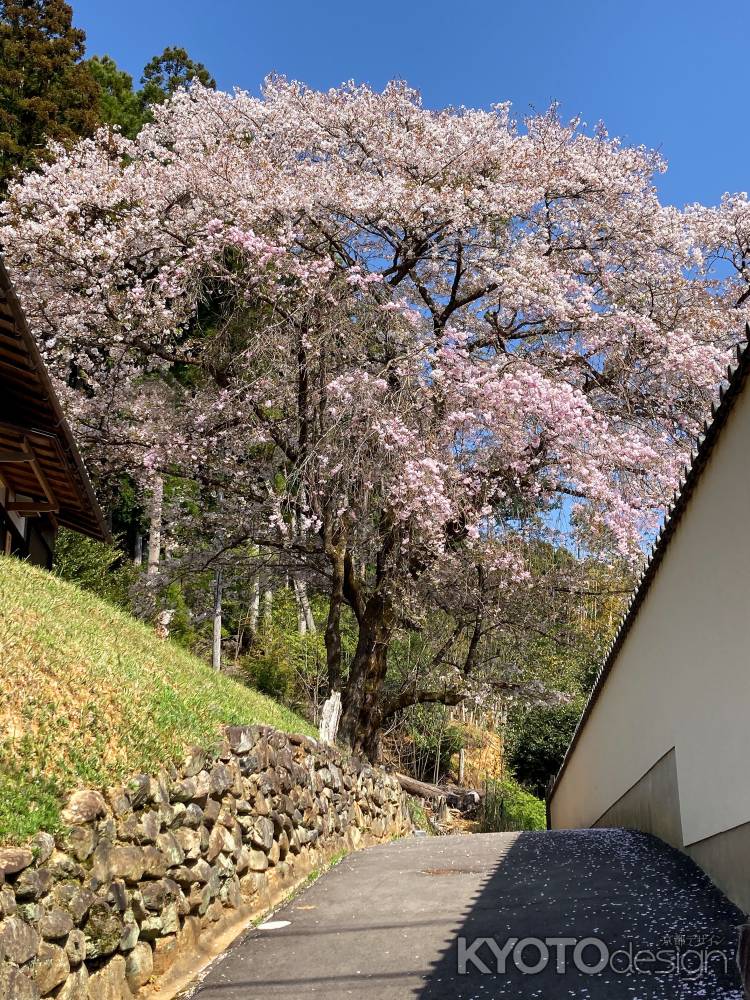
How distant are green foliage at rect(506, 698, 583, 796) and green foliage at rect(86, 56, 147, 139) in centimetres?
2100

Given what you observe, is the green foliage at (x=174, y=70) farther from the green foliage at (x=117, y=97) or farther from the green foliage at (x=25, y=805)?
the green foliage at (x=25, y=805)

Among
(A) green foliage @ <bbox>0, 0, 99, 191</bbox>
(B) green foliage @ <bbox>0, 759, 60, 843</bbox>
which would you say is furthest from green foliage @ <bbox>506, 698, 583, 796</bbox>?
(A) green foliage @ <bbox>0, 0, 99, 191</bbox>

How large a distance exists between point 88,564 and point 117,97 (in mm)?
19258

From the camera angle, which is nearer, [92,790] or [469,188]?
[92,790]

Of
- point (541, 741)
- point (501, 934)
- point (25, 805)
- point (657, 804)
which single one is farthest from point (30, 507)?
point (541, 741)

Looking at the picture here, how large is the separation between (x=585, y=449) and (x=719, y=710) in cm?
635

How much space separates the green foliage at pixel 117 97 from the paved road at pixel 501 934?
84.1ft

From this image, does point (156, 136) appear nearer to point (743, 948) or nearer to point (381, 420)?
point (381, 420)

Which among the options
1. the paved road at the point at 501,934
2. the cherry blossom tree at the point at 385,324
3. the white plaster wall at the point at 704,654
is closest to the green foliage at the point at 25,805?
the paved road at the point at 501,934

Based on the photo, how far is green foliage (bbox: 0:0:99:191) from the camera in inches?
952

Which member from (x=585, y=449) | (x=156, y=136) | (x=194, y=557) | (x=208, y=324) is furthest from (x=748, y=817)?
(x=156, y=136)

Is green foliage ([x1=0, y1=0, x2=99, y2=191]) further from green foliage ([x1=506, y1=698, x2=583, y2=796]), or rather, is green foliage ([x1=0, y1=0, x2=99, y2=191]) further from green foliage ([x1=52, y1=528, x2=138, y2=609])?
green foliage ([x1=506, y1=698, x2=583, y2=796])

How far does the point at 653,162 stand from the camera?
14219 mm

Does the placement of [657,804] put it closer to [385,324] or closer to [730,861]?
[730,861]
